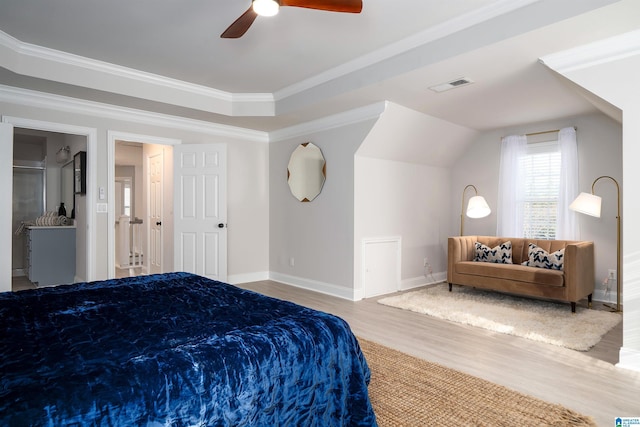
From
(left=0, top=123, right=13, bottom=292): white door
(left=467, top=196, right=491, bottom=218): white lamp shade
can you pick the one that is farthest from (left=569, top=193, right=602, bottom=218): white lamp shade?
(left=0, top=123, right=13, bottom=292): white door

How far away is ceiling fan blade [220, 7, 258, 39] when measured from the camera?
2.50 meters

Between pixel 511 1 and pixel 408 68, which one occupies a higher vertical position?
pixel 511 1

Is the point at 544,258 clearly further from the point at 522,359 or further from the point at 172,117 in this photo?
the point at 172,117

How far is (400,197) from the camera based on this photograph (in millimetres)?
5516

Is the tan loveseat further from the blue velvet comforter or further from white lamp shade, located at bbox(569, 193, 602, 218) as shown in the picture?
the blue velvet comforter

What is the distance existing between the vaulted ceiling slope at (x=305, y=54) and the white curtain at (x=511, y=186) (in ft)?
1.80

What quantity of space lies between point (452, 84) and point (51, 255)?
5.90m

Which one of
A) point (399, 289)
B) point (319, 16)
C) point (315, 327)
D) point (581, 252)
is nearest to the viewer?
point (315, 327)

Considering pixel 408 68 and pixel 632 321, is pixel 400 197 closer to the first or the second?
pixel 408 68

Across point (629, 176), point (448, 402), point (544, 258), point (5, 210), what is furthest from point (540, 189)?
point (5, 210)

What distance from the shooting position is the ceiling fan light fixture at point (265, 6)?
2.32 m

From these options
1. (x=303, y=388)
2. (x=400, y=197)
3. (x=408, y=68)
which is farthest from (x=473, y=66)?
(x=303, y=388)

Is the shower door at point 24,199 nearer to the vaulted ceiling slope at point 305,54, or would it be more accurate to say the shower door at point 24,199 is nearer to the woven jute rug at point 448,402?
the vaulted ceiling slope at point 305,54

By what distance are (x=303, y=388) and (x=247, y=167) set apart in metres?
4.76
